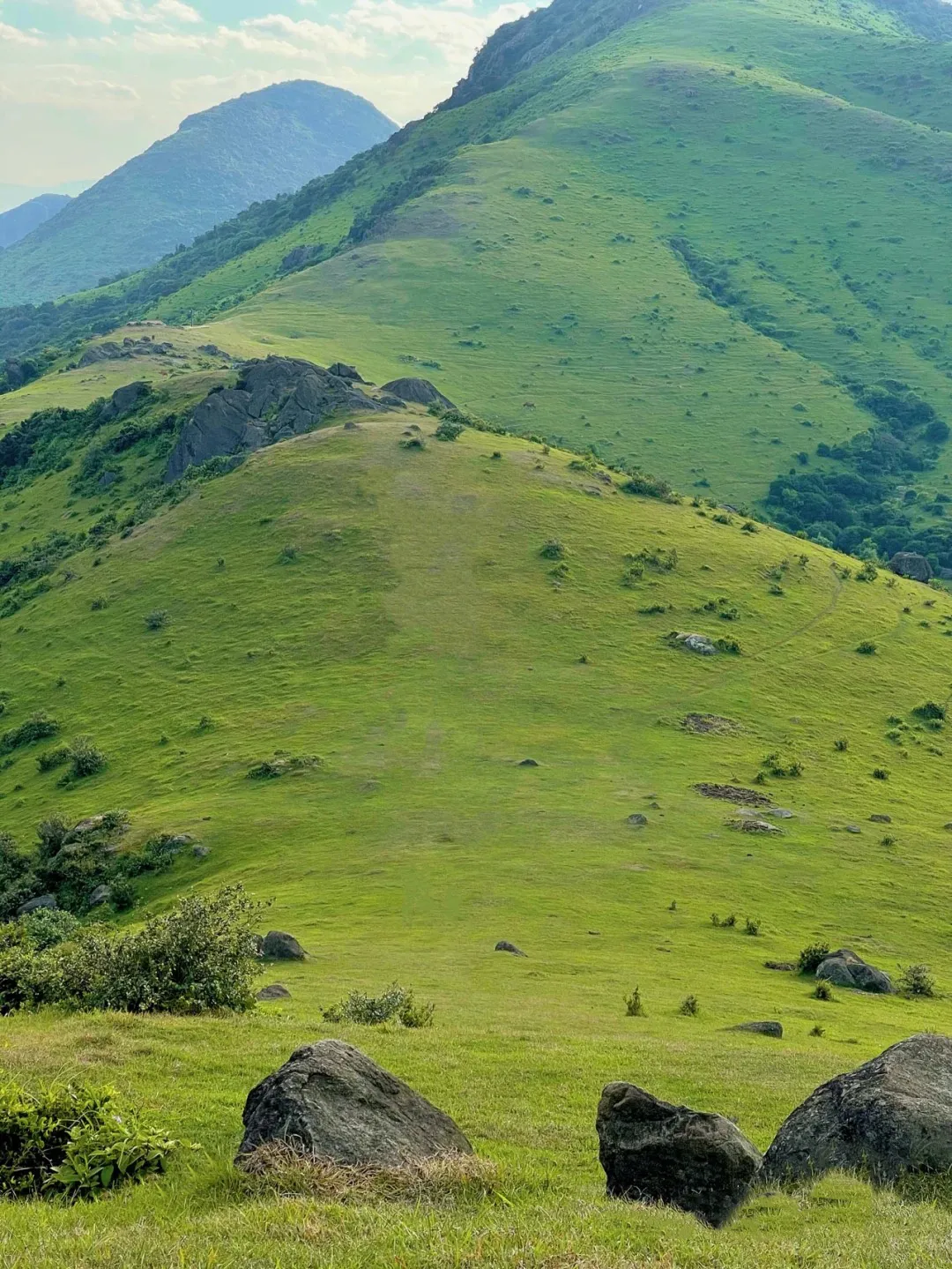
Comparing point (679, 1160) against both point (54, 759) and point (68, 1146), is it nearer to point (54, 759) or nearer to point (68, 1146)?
point (68, 1146)

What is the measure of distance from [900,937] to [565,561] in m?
57.2

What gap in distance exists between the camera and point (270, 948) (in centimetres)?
4203

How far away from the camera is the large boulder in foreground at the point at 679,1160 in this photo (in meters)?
14.7

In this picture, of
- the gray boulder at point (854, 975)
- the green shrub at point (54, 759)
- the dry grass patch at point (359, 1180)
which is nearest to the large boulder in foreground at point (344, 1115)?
the dry grass patch at point (359, 1180)

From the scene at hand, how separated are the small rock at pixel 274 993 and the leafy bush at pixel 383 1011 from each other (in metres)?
4.02

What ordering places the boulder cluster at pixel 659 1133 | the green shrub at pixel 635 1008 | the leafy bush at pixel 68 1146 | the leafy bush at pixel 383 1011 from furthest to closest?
the green shrub at pixel 635 1008
the leafy bush at pixel 383 1011
the boulder cluster at pixel 659 1133
the leafy bush at pixel 68 1146

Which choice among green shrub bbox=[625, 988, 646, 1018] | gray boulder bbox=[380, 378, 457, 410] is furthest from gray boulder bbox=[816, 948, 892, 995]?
gray boulder bbox=[380, 378, 457, 410]

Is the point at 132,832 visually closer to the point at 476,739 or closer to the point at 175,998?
the point at 476,739

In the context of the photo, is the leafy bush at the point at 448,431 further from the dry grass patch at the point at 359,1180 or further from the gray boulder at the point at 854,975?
the dry grass patch at the point at 359,1180

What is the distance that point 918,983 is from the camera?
4503 centimetres

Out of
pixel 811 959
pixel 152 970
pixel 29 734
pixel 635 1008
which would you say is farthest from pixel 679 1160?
pixel 29 734

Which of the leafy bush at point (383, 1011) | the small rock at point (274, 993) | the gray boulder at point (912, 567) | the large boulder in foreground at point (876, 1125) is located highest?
the large boulder in foreground at point (876, 1125)

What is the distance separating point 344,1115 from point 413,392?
146899 millimetres

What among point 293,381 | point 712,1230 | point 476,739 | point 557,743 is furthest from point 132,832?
point 293,381
